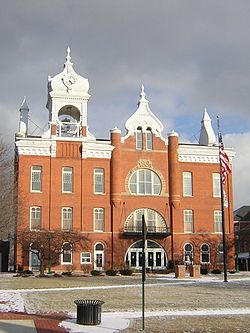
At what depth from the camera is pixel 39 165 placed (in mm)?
52875

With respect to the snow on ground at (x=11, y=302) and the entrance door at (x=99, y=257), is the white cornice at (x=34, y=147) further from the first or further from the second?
the snow on ground at (x=11, y=302)

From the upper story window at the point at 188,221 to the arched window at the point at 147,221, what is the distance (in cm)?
244

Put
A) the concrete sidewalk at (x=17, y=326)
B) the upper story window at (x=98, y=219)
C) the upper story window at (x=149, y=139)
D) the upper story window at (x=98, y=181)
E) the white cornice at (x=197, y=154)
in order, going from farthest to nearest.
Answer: the white cornice at (x=197, y=154), the upper story window at (x=149, y=139), the upper story window at (x=98, y=181), the upper story window at (x=98, y=219), the concrete sidewalk at (x=17, y=326)

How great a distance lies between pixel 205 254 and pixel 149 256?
629 centimetres

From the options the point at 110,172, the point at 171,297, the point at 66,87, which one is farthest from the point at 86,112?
the point at 171,297

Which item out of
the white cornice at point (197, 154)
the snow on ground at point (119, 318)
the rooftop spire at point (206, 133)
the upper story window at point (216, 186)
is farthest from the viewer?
the rooftop spire at point (206, 133)

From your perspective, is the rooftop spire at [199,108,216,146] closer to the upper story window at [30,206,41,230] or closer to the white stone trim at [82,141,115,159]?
the white stone trim at [82,141,115,159]

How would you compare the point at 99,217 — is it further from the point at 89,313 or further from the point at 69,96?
the point at 89,313

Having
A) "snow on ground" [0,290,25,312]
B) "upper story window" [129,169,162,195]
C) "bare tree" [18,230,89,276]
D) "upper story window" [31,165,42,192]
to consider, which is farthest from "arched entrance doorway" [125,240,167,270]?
"snow on ground" [0,290,25,312]

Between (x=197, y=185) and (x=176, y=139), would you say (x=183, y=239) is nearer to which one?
(x=197, y=185)

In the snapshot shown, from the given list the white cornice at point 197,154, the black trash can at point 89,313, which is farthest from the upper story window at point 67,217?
the black trash can at point 89,313

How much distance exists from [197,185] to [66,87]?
704 inches

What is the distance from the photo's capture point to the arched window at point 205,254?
182ft

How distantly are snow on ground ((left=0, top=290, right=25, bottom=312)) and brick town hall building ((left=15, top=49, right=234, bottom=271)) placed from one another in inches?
993
